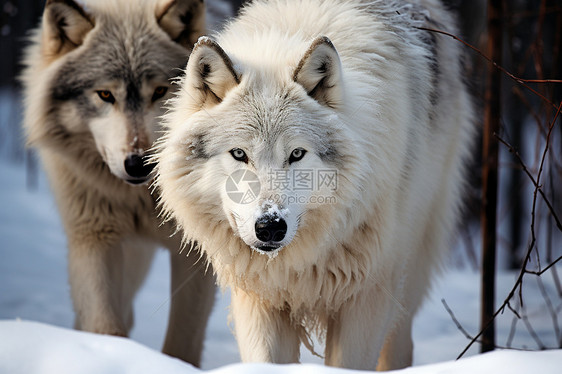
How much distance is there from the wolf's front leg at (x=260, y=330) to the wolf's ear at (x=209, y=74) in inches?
39.2

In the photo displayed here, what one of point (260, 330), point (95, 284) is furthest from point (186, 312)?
point (260, 330)

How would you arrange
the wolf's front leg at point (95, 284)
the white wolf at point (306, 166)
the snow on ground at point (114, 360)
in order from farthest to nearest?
1. the wolf's front leg at point (95, 284)
2. the white wolf at point (306, 166)
3. the snow on ground at point (114, 360)

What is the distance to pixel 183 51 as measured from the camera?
152 inches

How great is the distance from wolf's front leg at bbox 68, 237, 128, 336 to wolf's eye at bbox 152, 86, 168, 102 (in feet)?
3.16

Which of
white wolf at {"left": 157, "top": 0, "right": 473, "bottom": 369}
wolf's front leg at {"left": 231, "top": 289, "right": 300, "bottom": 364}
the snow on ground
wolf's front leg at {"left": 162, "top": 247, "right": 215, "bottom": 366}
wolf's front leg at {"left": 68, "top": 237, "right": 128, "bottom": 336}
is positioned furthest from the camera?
wolf's front leg at {"left": 162, "top": 247, "right": 215, "bottom": 366}

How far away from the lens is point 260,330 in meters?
3.06

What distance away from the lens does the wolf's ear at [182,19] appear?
3.83m

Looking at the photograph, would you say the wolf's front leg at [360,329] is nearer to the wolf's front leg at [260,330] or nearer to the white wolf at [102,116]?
the wolf's front leg at [260,330]

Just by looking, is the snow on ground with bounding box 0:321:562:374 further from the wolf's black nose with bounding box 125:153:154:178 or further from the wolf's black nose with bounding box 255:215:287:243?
the wolf's black nose with bounding box 125:153:154:178

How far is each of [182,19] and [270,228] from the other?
78.6 inches

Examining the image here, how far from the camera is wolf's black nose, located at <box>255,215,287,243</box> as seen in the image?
2.45 meters

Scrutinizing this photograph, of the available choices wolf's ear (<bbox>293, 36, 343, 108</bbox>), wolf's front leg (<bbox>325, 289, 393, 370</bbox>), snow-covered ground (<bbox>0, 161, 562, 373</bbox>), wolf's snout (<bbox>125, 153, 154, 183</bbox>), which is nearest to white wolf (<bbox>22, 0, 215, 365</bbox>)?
wolf's snout (<bbox>125, 153, 154, 183</bbox>)

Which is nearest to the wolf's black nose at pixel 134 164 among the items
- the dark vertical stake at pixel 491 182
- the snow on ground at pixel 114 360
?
the snow on ground at pixel 114 360

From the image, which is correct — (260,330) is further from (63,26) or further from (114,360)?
(63,26)
